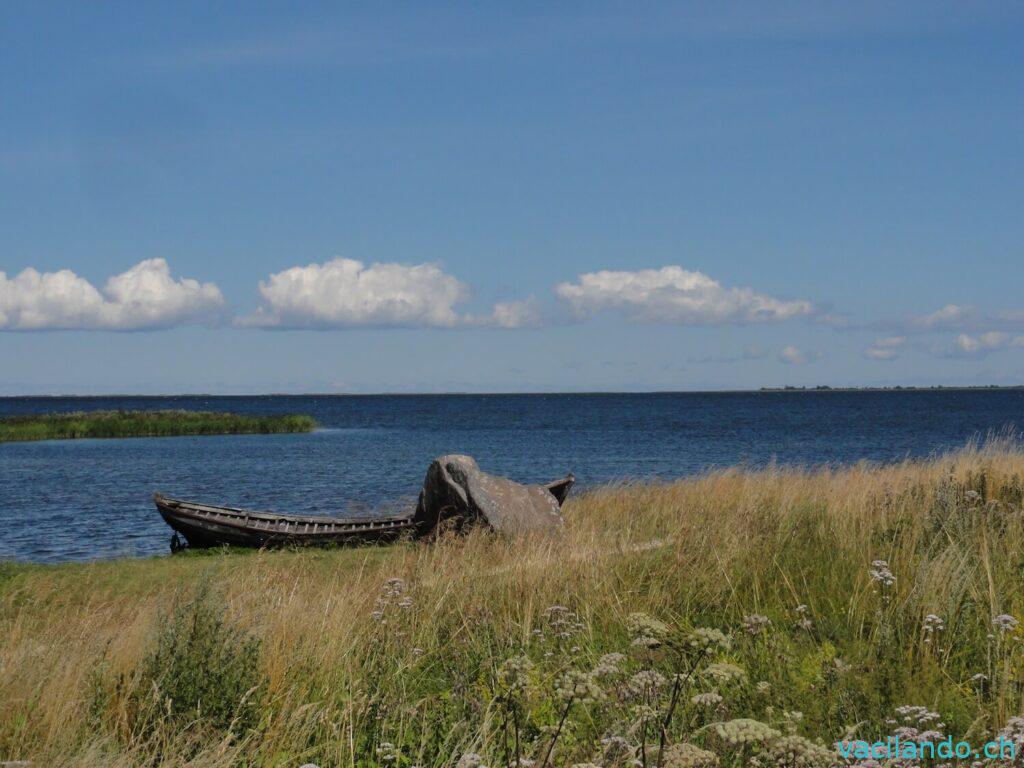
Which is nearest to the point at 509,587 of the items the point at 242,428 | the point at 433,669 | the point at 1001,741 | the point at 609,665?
the point at 433,669

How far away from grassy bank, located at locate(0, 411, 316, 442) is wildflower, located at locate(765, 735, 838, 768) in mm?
68367

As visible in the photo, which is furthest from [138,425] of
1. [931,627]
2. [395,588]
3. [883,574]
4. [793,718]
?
[793,718]

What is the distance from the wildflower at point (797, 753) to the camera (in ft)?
12.2

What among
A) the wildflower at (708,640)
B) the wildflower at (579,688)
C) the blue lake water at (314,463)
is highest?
the wildflower at (708,640)

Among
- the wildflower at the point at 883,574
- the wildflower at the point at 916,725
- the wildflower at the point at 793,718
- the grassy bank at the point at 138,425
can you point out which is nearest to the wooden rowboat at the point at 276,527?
the wildflower at the point at 883,574

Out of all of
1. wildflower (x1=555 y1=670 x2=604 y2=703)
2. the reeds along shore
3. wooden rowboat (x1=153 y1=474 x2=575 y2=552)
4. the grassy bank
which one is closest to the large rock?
wooden rowboat (x1=153 y1=474 x2=575 y2=552)

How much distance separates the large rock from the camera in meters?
15.6

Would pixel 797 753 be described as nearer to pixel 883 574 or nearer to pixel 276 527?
pixel 883 574

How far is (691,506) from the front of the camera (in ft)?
49.6

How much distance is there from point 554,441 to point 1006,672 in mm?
58401

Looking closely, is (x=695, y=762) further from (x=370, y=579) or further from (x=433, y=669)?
(x=370, y=579)

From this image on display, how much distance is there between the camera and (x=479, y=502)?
51.6 feet

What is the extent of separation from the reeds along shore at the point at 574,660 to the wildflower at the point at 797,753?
0.02m

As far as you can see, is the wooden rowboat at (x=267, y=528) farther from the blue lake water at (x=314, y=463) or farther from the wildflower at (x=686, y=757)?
the wildflower at (x=686, y=757)
